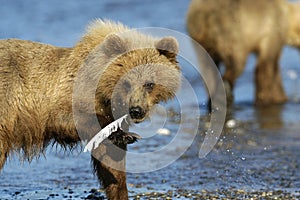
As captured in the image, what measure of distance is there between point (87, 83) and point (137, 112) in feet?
1.75

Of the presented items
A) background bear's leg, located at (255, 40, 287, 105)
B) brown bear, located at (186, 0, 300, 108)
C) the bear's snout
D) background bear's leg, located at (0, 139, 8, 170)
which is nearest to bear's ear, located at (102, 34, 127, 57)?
the bear's snout

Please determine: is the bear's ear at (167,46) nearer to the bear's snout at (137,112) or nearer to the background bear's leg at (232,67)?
the bear's snout at (137,112)

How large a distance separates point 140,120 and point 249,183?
5.73ft

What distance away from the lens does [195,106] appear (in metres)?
10.7

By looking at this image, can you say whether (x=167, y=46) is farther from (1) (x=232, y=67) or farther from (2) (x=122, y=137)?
(1) (x=232, y=67)

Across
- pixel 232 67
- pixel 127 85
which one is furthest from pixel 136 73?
pixel 232 67

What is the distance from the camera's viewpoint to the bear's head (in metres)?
5.89

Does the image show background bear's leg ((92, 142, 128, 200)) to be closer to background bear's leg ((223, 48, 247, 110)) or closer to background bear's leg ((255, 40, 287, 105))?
background bear's leg ((223, 48, 247, 110))

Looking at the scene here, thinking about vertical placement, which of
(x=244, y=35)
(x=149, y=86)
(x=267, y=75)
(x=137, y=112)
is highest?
(x=244, y=35)

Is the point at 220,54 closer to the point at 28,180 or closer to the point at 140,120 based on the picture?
the point at 28,180

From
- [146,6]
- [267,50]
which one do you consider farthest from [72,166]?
[146,6]

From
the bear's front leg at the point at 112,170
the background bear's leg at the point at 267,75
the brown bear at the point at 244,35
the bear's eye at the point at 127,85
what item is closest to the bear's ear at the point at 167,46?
the bear's eye at the point at 127,85

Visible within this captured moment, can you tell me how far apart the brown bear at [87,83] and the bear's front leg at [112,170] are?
0.01 m

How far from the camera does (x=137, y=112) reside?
576 centimetres
